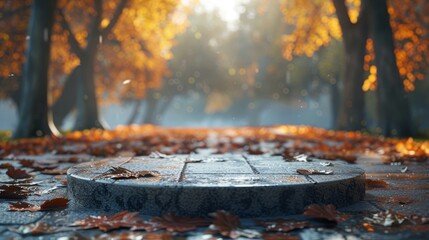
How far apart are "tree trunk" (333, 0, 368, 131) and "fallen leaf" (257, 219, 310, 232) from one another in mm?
13654

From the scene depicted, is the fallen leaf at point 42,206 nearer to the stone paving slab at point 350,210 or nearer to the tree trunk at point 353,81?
the stone paving slab at point 350,210

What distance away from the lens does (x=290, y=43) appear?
22.8 meters

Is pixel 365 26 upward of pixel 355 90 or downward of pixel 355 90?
upward

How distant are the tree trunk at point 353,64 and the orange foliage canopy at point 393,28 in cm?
65

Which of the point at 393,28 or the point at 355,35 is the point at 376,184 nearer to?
the point at 355,35

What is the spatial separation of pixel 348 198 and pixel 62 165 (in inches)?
150

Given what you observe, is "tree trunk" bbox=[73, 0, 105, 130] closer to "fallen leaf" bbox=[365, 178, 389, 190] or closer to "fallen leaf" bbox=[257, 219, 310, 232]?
"fallen leaf" bbox=[365, 178, 389, 190]

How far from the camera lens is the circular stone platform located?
311 centimetres

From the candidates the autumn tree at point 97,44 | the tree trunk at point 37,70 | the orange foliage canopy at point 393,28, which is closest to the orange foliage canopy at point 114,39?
the autumn tree at point 97,44

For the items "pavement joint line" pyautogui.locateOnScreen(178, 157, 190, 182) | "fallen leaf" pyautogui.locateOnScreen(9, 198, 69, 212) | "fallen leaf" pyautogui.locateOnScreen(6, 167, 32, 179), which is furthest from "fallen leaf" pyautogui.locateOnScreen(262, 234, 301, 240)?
"fallen leaf" pyautogui.locateOnScreen(6, 167, 32, 179)

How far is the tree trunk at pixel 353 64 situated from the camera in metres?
15.7

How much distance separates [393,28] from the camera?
18.8 meters

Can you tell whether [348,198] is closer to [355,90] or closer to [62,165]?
[62,165]

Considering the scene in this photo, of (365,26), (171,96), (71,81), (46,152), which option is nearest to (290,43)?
(365,26)
